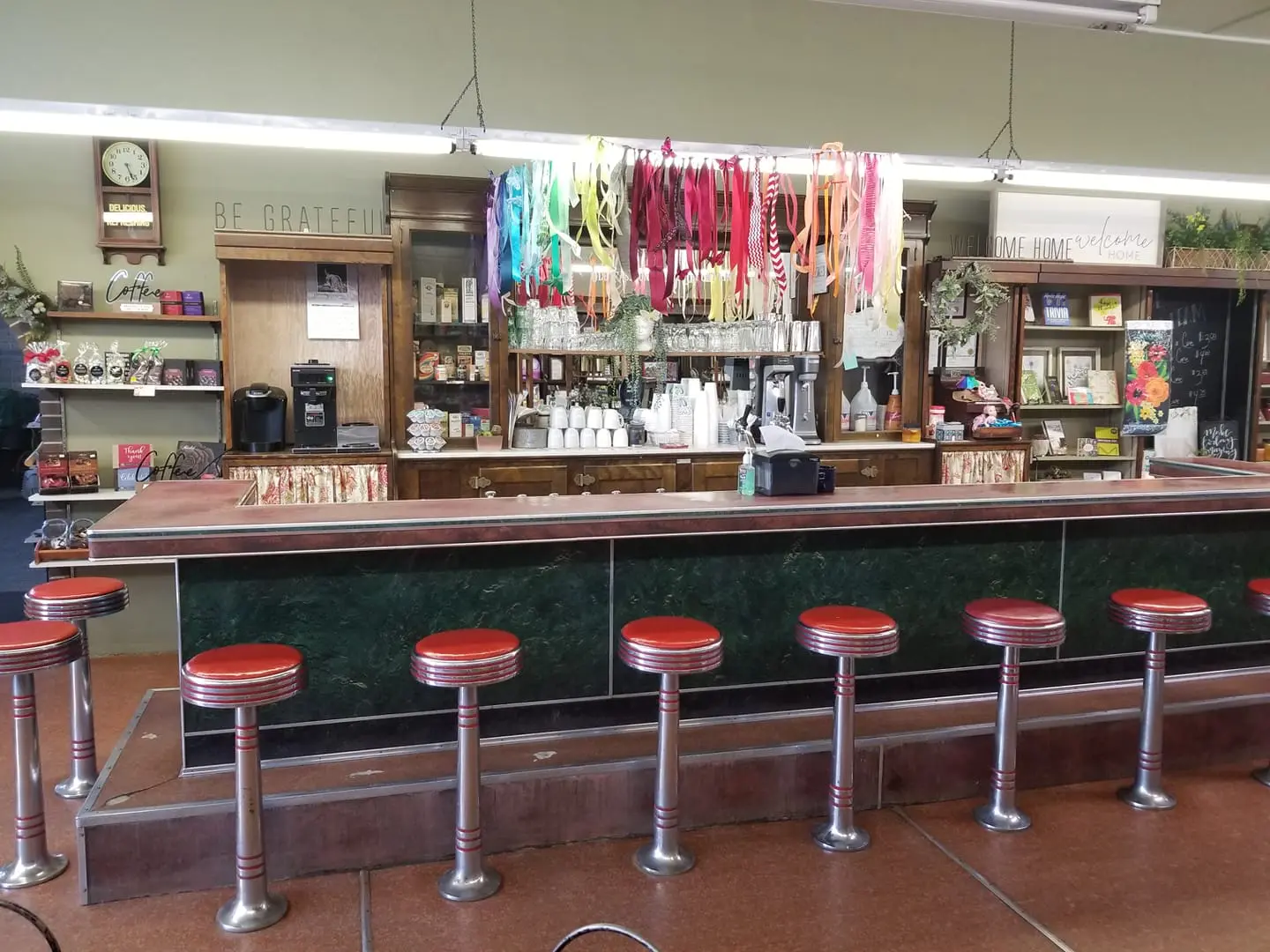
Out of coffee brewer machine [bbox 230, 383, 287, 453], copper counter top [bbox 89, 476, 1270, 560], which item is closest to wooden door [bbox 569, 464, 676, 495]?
coffee brewer machine [bbox 230, 383, 287, 453]

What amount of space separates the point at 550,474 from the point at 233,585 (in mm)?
2813

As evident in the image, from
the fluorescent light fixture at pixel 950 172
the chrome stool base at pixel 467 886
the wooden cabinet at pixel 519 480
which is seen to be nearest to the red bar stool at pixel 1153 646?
the fluorescent light fixture at pixel 950 172

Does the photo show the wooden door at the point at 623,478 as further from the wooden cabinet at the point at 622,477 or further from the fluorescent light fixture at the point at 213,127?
the fluorescent light fixture at the point at 213,127

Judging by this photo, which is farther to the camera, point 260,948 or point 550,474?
point 550,474

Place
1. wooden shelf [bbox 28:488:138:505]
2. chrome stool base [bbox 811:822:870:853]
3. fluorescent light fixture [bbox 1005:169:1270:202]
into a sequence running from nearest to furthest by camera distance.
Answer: chrome stool base [bbox 811:822:870:853] → fluorescent light fixture [bbox 1005:169:1270:202] → wooden shelf [bbox 28:488:138:505]

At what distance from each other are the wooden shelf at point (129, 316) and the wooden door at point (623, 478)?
7.74 feet

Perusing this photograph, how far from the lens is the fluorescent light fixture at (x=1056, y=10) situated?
376 centimetres

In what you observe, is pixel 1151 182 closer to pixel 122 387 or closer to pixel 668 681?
pixel 668 681

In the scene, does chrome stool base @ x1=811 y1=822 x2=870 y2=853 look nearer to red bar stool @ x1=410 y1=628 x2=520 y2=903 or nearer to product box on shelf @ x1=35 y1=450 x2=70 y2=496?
red bar stool @ x1=410 y1=628 x2=520 y2=903

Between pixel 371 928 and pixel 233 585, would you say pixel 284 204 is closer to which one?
pixel 233 585

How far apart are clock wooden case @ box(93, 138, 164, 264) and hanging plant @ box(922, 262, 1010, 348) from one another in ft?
16.6

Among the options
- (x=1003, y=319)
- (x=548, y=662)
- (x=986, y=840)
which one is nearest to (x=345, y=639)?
(x=548, y=662)

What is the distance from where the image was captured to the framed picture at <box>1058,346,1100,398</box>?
708cm

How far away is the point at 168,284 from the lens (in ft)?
18.4
